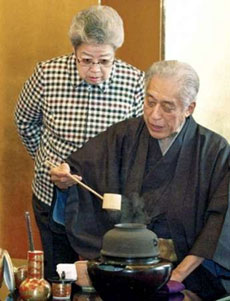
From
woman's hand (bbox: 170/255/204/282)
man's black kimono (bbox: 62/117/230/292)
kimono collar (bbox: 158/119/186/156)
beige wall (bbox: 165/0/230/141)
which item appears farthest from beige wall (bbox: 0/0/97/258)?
woman's hand (bbox: 170/255/204/282)

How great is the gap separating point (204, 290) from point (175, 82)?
81 centimetres

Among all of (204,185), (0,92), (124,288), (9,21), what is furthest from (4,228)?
(124,288)

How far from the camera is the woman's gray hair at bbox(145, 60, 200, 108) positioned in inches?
130

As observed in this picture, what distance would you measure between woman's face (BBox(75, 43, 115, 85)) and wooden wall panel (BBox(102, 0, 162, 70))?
102 cm

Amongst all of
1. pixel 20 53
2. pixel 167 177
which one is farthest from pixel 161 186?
pixel 20 53

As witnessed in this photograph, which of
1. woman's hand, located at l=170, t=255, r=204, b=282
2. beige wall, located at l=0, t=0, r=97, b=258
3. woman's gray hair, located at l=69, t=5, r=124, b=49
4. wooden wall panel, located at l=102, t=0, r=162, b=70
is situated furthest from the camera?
wooden wall panel, located at l=102, t=0, r=162, b=70

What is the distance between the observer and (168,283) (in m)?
2.97

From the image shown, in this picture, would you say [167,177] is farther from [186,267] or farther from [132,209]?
[186,267]

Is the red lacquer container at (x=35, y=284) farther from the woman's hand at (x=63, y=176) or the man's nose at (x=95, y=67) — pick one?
the man's nose at (x=95, y=67)

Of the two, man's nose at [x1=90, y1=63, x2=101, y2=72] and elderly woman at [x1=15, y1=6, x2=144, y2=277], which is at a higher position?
man's nose at [x1=90, y1=63, x2=101, y2=72]

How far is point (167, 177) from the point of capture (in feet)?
11.2

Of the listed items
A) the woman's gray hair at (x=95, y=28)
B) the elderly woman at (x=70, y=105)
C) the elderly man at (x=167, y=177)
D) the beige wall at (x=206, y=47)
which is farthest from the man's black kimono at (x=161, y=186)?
the beige wall at (x=206, y=47)

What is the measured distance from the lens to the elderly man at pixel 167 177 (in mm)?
3244

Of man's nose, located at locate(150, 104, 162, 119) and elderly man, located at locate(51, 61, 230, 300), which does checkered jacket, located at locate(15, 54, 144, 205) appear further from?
man's nose, located at locate(150, 104, 162, 119)
